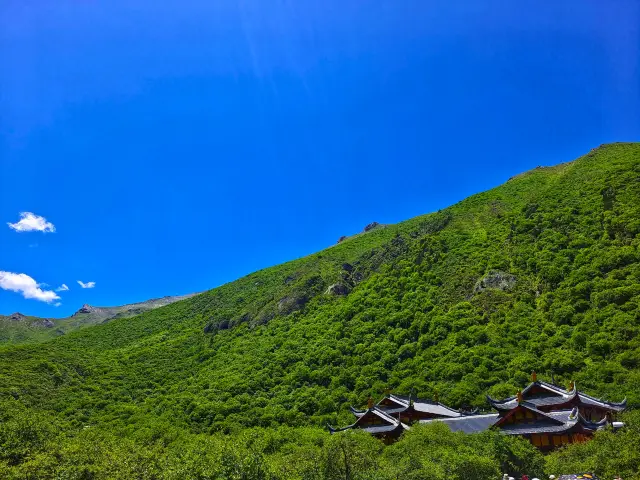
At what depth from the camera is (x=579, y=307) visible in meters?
55.6

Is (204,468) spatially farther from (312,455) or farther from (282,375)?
(282,375)

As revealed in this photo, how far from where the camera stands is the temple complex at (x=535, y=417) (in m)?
33.3

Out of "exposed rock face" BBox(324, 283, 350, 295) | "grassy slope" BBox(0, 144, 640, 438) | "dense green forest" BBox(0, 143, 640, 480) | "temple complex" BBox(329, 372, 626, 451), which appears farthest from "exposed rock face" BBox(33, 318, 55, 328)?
"temple complex" BBox(329, 372, 626, 451)

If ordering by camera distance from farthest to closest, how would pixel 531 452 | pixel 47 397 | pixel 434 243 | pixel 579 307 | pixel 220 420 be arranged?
pixel 434 243, pixel 47 397, pixel 220 420, pixel 579 307, pixel 531 452

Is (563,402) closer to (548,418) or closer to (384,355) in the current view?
(548,418)

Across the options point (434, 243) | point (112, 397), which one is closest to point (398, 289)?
point (434, 243)

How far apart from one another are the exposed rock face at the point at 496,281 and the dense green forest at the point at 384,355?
0.25 metres

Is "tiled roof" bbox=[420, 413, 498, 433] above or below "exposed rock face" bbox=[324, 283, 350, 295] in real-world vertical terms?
below

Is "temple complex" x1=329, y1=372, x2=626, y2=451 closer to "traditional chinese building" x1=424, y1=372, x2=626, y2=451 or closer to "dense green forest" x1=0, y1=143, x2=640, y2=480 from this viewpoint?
"traditional chinese building" x1=424, y1=372, x2=626, y2=451

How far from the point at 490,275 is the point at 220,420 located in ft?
149

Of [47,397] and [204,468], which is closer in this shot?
[204,468]

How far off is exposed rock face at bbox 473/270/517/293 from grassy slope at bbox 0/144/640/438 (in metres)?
1.35

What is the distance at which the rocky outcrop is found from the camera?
91.9 m

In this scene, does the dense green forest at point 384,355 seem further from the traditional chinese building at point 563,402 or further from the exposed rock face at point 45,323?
the exposed rock face at point 45,323
